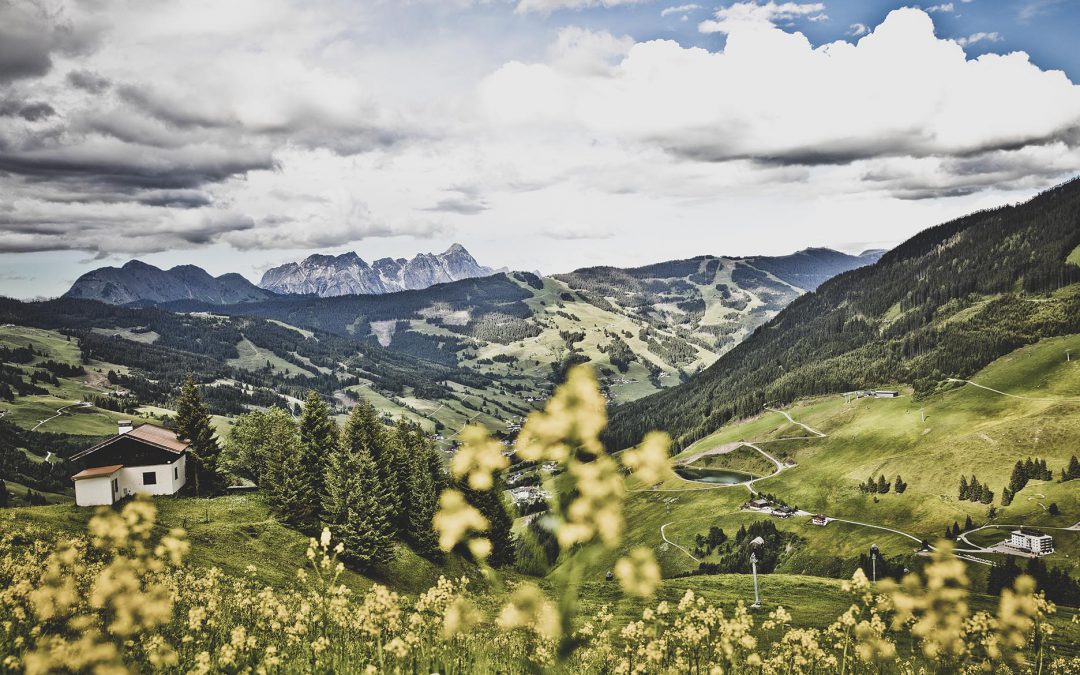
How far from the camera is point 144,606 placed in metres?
10.8

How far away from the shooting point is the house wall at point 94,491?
66.4 meters

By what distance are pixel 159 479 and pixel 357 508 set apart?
30.5 meters

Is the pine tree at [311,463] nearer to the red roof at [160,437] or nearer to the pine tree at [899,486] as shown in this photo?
the red roof at [160,437]

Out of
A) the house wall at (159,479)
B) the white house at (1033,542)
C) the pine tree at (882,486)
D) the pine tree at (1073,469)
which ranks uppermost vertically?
the house wall at (159,479)

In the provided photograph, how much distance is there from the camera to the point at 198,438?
81.1 metres

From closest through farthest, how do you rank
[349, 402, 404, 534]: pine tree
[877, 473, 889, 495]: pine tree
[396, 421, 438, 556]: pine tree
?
[349, 402, 404, 534]: pine tree < [396, 421, 438, 556]: pine tree < [877, 473, 889, 495]: pine tree

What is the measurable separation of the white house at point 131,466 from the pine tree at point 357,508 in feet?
74.5

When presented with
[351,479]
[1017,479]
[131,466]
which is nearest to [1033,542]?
[1017,479]

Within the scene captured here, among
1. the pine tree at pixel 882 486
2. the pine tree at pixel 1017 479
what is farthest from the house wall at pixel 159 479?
the pine tree at pixel 1017 479

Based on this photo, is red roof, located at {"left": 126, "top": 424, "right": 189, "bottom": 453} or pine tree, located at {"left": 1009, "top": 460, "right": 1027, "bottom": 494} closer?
red roof, located at {"left": 126, "top": 424, "right": 189, "bottom": 453}

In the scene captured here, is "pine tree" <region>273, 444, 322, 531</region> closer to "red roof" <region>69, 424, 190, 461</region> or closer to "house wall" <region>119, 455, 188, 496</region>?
"house wall" <region>119, 455, 188, 496</region>

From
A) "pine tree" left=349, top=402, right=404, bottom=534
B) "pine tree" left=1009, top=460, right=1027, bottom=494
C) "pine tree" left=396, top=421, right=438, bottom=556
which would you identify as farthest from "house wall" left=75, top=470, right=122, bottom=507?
"pine tree" left=1009, top=460, right=1027, bottom=494

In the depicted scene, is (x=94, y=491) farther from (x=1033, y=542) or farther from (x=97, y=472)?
(x=1033, y=542)

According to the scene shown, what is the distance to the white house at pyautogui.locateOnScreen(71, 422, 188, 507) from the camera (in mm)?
67500
